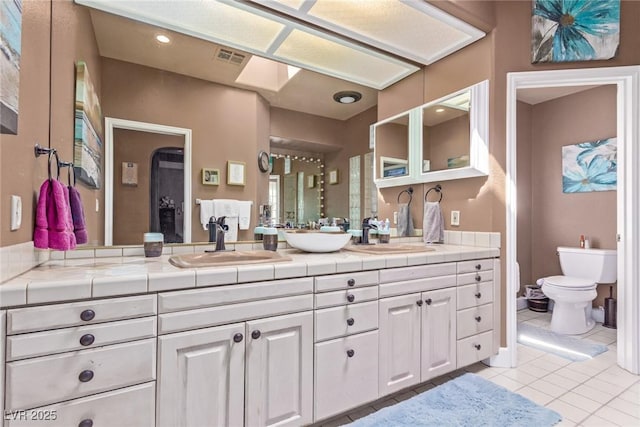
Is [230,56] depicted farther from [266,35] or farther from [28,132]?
[28,132]

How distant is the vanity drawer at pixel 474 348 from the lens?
1990 millimetres

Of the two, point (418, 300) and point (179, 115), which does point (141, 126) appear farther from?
point (418, 300)

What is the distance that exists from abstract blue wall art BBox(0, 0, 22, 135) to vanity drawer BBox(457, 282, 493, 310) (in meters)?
2.23

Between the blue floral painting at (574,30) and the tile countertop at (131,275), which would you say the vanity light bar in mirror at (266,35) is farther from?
the tile countertop at (131,275)

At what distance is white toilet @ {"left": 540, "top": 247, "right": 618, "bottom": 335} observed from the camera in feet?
9.20

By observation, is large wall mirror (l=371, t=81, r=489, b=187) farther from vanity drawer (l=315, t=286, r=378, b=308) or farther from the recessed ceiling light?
the recessed ceiling light

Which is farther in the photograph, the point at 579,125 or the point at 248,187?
the point at 579,125

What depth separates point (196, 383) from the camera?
1.17 metres

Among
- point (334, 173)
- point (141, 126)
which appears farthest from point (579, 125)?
point (141, 126)

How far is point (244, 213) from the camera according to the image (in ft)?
6.28

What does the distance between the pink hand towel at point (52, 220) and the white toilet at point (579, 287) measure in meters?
3.65

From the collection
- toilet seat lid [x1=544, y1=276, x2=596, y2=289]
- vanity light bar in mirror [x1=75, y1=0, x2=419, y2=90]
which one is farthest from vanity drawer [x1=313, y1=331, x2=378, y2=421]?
toilet seat lid [x1=544, y1=276, x2=596, y2=289]

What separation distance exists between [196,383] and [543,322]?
11.4 feet

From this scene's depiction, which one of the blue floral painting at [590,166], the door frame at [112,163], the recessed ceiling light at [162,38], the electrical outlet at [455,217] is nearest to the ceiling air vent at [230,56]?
the recessed ceiling light at [162,38]
